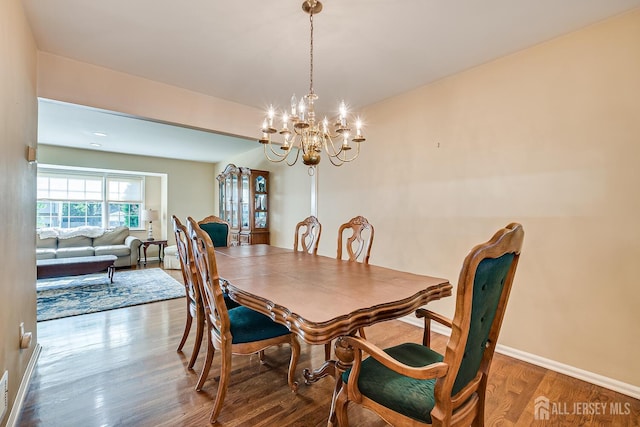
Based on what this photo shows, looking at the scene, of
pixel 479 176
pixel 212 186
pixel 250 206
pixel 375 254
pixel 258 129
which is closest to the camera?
pixel 479 176

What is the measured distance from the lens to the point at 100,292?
3.98 m

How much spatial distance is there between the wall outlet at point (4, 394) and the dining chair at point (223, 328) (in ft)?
2.92

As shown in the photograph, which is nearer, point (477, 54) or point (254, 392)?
point (254, 392)

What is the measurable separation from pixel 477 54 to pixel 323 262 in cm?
221

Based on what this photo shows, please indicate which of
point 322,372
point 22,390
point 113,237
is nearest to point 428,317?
point 322,372

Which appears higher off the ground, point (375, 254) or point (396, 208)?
point (396, 208)

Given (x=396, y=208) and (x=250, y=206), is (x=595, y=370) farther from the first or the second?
(x=250, y=206)

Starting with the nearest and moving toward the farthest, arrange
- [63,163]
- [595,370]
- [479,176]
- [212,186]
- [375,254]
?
[595,370], [479,176], [375,254], [63,163], [212,186]

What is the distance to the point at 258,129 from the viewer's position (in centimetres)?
367

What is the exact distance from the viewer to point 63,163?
5.50 metres

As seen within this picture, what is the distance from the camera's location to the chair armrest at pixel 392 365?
92 centimetres

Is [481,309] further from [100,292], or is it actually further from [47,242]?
[47,242]

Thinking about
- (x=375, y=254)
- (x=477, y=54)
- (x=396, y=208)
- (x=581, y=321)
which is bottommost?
(x=581, y=321)

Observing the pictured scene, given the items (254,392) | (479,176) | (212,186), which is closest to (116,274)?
(212,186)
